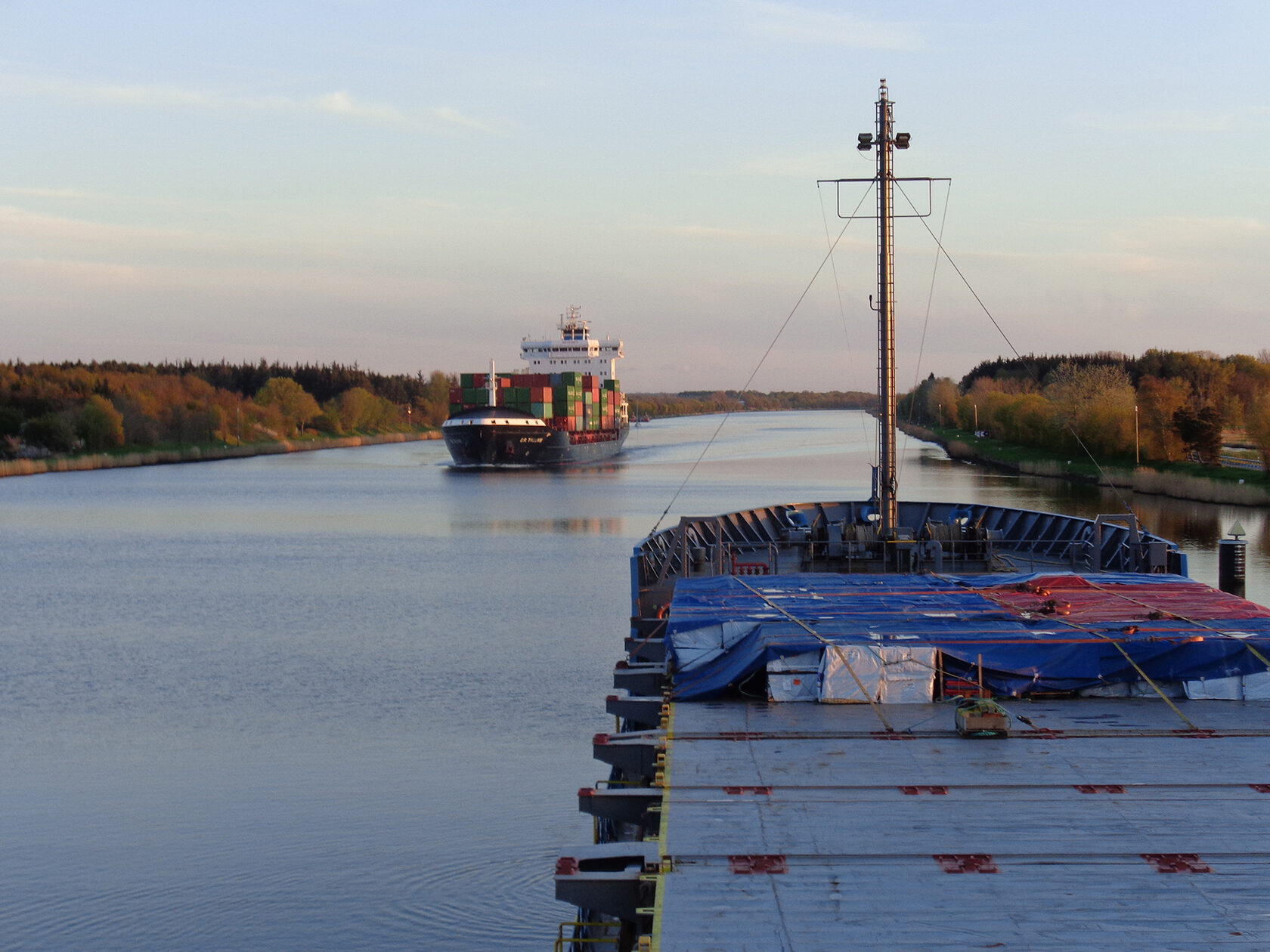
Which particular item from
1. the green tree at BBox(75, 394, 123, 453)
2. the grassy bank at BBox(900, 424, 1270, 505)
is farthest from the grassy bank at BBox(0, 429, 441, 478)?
the grassy bank at BBox(900, 424, 1270, 505)

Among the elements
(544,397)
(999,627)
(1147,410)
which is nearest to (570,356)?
(544,397)

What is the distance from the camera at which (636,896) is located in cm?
753

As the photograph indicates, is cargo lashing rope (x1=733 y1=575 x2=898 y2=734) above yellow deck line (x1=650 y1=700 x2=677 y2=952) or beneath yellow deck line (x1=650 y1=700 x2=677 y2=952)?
above

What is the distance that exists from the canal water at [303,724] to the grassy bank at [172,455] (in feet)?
138

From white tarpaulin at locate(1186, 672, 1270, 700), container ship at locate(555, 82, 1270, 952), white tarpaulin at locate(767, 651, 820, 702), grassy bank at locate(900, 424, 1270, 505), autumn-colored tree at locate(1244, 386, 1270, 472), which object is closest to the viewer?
container ship at locate(555, 82, 1270, 952)

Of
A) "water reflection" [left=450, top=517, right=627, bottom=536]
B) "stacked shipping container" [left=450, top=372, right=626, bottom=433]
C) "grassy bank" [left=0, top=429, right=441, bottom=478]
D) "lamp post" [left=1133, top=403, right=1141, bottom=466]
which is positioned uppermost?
"stacked shipping container" [left=450, top=372, right=626, bottom=433]

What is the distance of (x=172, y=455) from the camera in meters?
105

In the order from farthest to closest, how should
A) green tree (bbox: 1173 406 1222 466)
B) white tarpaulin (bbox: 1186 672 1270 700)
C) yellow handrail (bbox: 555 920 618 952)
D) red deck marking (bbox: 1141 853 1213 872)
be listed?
green tree (bbox: 1173 406 1222 466), white tarpaulin (bbox: 1186 672 1270 700), yellow handrail (bbox: 555 920 618 952), red deck marking (bbox: 1141 853 1213 872)

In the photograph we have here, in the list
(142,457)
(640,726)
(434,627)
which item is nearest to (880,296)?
(640,726)

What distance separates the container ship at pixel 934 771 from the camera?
271 inches

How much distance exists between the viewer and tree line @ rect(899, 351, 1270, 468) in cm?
6756

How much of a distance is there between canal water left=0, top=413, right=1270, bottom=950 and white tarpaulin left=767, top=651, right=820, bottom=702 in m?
3.49

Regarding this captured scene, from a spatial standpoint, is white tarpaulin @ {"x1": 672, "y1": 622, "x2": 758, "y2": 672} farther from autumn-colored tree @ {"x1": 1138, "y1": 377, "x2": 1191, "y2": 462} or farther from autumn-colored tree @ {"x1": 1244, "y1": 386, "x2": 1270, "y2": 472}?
autumn-colored tree @ {"x1": 1138, "y1": 377, "x2": 1191, "y2": 462}

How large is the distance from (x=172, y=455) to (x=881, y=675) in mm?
102772
